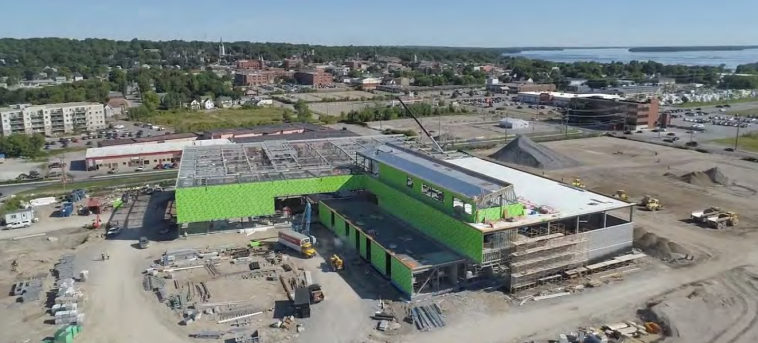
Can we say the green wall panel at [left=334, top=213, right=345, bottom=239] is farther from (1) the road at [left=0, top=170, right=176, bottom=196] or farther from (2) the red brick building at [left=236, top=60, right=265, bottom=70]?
(2) the red brick building at [left=236, top=60, right=265, bottom=70]

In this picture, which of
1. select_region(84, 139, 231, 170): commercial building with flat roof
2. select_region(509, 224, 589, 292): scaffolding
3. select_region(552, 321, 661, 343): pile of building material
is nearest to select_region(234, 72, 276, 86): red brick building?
select_region(84, 139, 231, 170): commercial building with flat roof

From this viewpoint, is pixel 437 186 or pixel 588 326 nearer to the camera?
pixel 588 326

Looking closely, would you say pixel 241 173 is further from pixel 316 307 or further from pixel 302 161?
pixel 316 307

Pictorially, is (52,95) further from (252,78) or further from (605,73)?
(605,73)

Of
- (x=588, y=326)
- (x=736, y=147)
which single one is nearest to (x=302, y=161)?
(x=588, y=326)

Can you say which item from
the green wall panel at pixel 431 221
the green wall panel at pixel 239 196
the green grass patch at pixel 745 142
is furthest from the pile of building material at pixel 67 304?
the green grass patch at pixel 745 142

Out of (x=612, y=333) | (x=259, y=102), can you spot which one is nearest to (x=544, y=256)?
(x=612, y=333)
